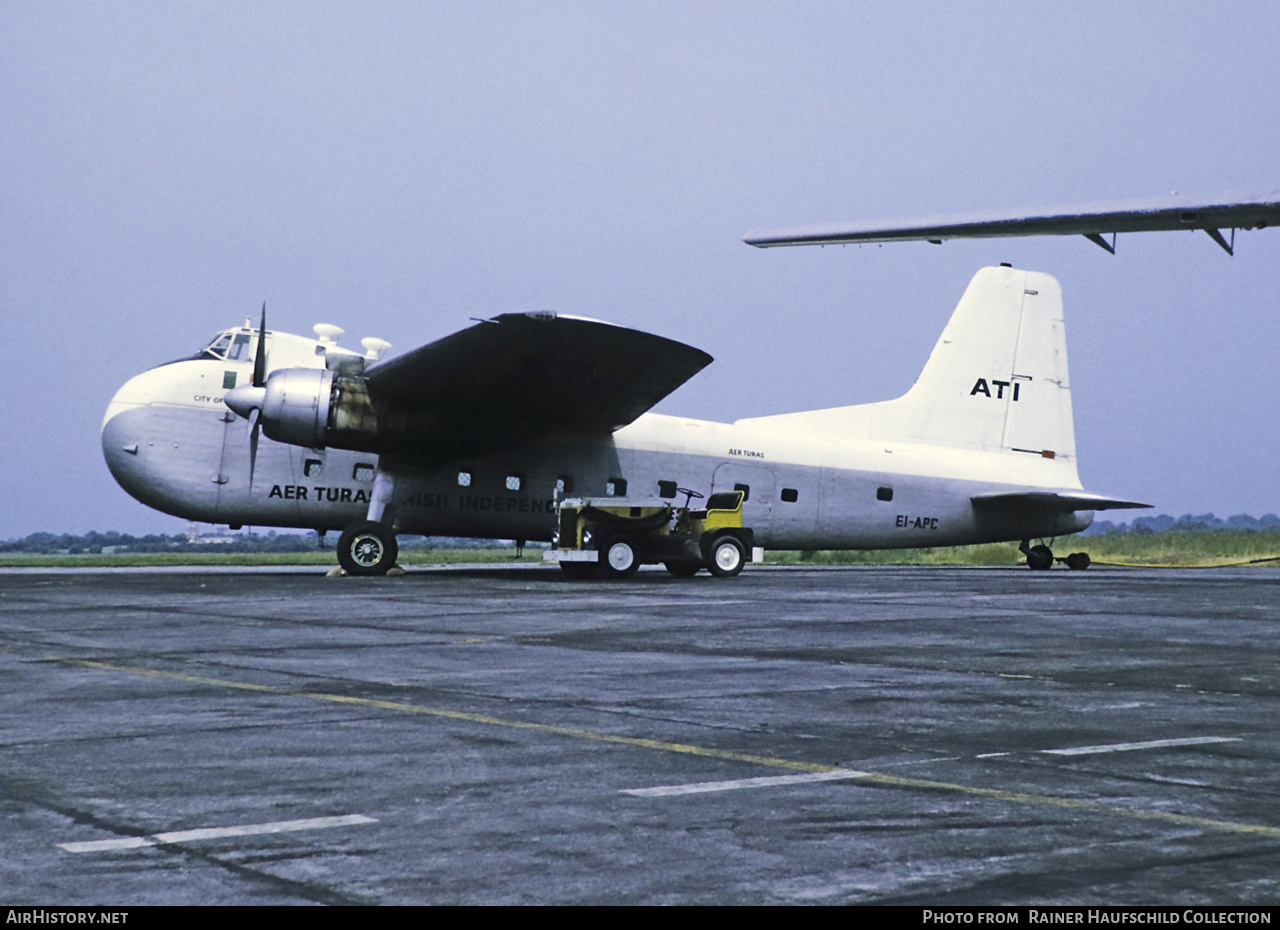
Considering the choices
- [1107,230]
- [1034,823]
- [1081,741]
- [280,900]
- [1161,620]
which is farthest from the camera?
[1107,230]

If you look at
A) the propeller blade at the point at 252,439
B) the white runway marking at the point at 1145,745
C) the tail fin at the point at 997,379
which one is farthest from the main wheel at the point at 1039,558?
the white runway marking at the point at 1145,745

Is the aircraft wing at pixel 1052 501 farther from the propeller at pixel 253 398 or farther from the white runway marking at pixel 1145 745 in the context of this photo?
the white runway marking at pixel 1145 745

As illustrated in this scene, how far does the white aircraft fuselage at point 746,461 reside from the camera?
25672mm

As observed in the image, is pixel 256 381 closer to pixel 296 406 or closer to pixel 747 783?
pixel 296 406

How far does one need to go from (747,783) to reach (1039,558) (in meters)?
27.7

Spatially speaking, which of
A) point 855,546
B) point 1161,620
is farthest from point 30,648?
point 855,546

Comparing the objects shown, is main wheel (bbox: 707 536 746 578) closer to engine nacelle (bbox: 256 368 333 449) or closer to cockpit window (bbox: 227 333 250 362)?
engine nacelle (bbox: 256 368 333 449)

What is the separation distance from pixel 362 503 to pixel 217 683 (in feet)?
56.0

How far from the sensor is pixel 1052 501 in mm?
30188

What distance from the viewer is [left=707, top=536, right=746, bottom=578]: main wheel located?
25.0m

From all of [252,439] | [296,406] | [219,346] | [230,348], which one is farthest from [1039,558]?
[219,346]

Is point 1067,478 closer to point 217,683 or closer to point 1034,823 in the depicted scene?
point 217,683

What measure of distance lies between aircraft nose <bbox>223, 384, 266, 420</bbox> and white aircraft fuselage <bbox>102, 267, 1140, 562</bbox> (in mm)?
653

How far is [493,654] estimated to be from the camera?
1166 centimetres
